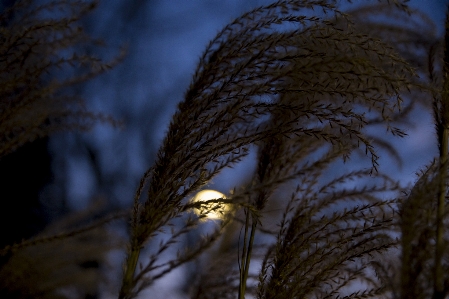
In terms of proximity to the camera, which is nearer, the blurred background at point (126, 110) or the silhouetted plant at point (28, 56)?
the silhouetted plant at point (28, 56)

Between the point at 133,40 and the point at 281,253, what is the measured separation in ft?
8.15

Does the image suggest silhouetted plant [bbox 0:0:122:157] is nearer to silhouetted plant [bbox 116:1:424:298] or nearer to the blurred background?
silhouetted plant [bbox 116:1:424:298]

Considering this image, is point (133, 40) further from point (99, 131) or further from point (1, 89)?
point (1, 89)

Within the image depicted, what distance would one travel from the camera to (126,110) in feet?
9.70

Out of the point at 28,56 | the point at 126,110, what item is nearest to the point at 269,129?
the point at 28,56

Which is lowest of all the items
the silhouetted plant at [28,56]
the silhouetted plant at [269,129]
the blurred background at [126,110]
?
the silhouetted plant at [269,129]

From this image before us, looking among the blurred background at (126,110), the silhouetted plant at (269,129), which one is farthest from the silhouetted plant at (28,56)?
the blurred background at (126,110)

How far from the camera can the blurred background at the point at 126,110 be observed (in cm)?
253

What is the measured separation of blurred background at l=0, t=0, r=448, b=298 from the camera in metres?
2.53

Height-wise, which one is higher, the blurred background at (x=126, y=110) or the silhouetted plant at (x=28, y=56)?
the blurred background at (x=126, y=110)

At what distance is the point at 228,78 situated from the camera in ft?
2.15

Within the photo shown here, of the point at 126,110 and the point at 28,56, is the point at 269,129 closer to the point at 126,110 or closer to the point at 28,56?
the point at 28,56

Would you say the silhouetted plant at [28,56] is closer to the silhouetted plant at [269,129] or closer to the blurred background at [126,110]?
the silhouetted plant at [269,129]

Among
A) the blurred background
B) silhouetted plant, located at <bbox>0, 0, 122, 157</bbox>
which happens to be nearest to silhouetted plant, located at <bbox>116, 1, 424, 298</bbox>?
silhouetted plant, located at <bbox>0, 0, 122, 157</bbox>
